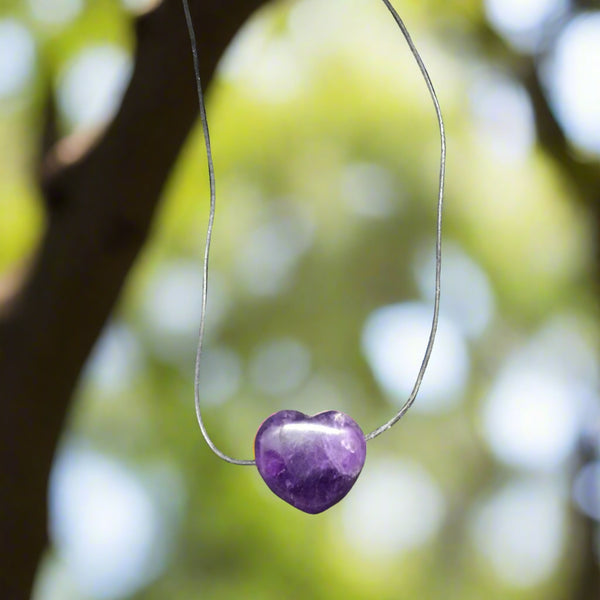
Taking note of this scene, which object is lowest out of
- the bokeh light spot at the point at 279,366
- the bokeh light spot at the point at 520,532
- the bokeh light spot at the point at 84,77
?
the bokeh light spot at the point at 520,532

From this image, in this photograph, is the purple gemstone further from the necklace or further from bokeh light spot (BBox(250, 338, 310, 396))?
bokeh light spot (BBox(250, 338, 310, 396))

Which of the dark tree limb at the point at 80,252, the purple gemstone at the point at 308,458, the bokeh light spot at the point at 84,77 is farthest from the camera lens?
the bokeh light spot at the point at 84,77

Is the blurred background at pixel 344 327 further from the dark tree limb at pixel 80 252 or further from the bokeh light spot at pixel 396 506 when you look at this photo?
the dark tree limb at pixel 80 252

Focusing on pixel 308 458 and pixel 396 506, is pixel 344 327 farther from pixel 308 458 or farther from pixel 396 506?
pixel 308 458

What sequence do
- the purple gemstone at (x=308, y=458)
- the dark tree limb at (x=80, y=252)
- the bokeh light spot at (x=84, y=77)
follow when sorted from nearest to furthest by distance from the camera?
1. the purple gemstone at (x=308, y=458)
2. the dark tree limb at (x=80, y=252)
3. the bokeh light spot at (x=84, y=77)

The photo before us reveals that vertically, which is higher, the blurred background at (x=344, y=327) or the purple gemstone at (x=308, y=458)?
the purple gemstone at (x=308, y=458)

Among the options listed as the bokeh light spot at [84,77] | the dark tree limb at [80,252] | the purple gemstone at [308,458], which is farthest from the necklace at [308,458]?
the bokeh light spot at [84,77]
